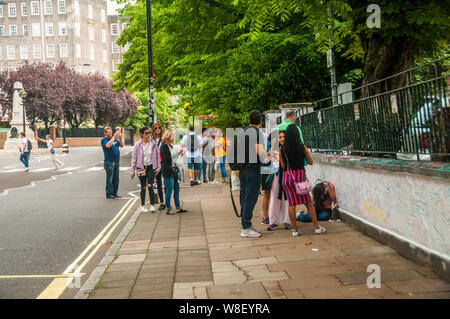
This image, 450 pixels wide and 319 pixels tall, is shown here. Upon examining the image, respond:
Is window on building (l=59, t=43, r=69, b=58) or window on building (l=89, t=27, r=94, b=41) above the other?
window on building (l=89, t=27, r=94, b=41)

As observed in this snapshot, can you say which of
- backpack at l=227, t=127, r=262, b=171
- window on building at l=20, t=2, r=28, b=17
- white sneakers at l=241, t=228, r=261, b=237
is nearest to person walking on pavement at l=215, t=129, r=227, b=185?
white sneakers at l=241, t=228, r=261, b=237

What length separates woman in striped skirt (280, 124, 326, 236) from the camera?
7312 mm

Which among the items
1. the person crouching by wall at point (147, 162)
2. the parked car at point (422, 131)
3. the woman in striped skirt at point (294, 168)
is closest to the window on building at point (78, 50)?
the person crouching by wall at point (147, 162)

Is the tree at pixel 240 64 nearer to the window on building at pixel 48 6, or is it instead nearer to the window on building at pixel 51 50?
the window on building at pixel 51 50

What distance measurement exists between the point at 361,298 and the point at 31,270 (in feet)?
13.0

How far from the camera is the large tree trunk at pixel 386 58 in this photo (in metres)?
8.73

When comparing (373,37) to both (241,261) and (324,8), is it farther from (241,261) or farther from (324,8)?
(241,261)

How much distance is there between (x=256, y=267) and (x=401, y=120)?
269 centimetres

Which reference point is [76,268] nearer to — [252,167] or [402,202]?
[252,167]

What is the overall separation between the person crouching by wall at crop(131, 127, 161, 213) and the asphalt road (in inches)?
30.0

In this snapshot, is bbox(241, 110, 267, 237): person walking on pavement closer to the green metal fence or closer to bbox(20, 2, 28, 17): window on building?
the green metal fence

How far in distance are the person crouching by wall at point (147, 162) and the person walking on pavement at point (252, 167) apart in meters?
3.50

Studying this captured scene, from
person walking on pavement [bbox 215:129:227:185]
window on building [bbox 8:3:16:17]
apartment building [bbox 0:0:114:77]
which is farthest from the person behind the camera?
window on building [bbox 8:3:16:17]

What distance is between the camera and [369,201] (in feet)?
23.2
